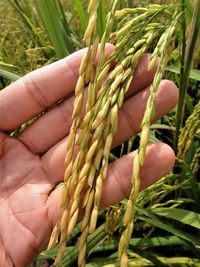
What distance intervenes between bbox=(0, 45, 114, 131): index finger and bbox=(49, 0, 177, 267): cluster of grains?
0.31 meters

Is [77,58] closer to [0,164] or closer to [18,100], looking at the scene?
[18,100]

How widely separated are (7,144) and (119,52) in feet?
1.88

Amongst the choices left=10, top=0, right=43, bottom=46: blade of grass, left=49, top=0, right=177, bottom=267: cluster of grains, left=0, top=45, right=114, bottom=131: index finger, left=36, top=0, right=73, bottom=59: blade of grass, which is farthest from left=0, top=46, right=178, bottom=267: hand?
left=10, top=0, right=43, bottom=46: blade of grass

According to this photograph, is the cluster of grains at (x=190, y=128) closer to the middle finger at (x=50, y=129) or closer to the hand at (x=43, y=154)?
the hand at (x=43, y=154)

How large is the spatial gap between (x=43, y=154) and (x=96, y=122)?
51cm

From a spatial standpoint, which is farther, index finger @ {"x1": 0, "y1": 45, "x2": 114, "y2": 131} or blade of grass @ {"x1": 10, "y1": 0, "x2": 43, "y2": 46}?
blade of grass @ {"x1": 10, "y1": 0, "x2": 43, "y2": 46}

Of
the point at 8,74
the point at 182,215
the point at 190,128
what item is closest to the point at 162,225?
the point at 182,215

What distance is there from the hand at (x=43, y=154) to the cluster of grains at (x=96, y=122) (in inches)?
6.1

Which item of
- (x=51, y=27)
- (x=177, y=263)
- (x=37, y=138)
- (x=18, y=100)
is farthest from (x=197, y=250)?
(x=51, y=27)

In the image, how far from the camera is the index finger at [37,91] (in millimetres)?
1325

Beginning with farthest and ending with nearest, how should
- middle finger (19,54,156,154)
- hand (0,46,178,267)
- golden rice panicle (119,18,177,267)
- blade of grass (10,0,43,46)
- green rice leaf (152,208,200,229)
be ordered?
blade of grass (10,0,43,46) < middle finger (19,54,156,154) < green rice leaf (152,208,200,229) < hand (0,46,178,267) < golden rice panicle (119,18,177,267)

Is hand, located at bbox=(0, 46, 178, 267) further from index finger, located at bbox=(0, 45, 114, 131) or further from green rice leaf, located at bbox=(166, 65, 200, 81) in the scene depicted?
green rice leaf, located at bbox=(166, 65, 200, 81)

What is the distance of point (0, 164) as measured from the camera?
1.39 meters

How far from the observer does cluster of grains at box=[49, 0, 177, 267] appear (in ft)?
2.93
